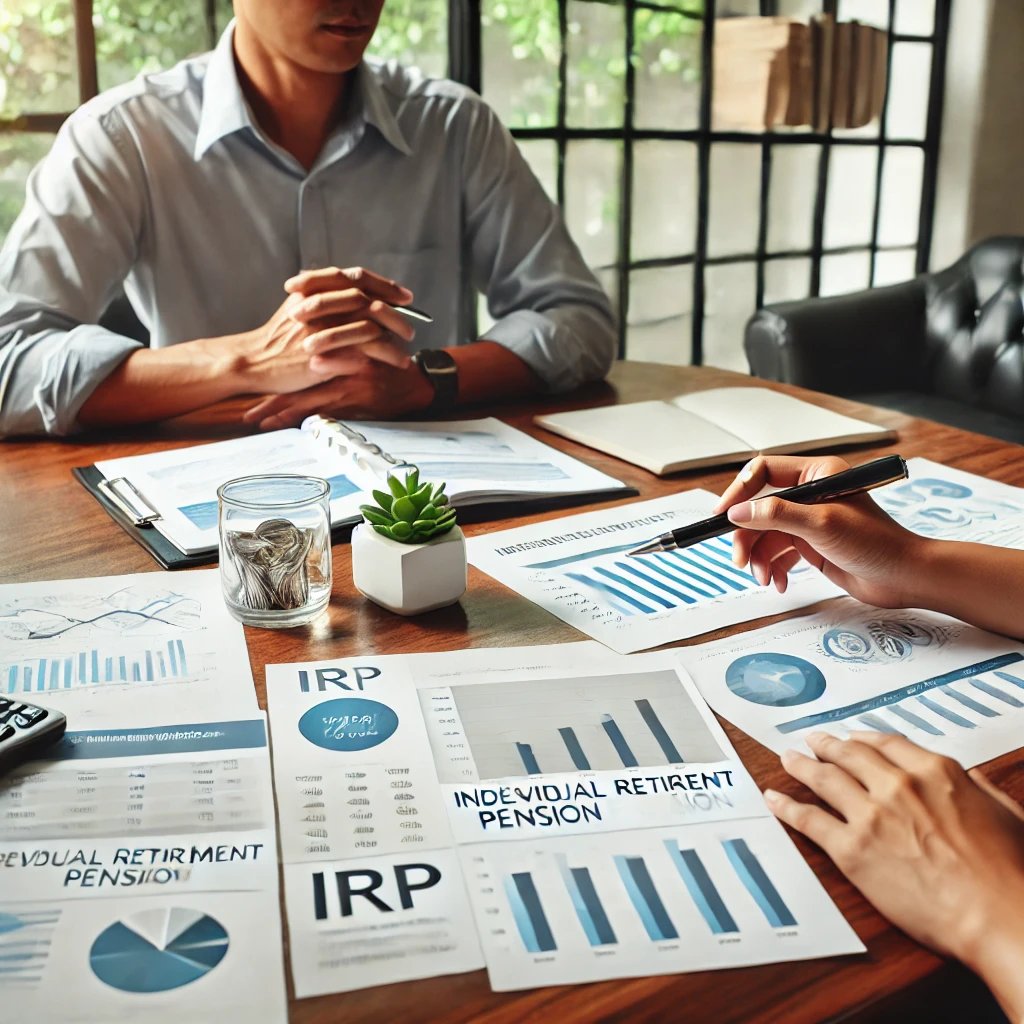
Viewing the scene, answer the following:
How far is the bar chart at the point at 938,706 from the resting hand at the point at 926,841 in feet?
0.18

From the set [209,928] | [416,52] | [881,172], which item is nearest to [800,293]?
[881,172]

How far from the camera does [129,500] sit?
1063 millimetres

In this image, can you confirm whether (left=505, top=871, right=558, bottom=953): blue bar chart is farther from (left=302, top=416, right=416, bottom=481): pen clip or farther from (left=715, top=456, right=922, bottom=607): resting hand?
(left=302, top=416, right=416, bottom=481): pen clip

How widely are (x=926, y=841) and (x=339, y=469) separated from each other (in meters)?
0.73

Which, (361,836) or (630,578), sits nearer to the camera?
(361,836)

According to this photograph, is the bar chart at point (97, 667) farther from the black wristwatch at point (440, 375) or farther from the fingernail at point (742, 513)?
the black wristwatch at point (440, 375)

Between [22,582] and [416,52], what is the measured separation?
1.96m

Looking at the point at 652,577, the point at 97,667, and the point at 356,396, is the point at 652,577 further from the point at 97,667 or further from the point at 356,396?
the point at 356,396

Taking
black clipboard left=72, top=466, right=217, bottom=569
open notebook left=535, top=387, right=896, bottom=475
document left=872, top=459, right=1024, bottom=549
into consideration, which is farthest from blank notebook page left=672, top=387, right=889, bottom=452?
black clipboard left=72, top=466, right=217, bottom=569

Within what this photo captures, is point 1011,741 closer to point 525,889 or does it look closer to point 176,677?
point 525,889

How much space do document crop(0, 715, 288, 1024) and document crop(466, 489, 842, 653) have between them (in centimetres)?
30

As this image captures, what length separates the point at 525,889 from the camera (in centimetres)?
53

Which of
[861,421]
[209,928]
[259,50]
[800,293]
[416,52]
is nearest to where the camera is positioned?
[209,928]

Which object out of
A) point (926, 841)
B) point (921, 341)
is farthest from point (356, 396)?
point (921, 341)
